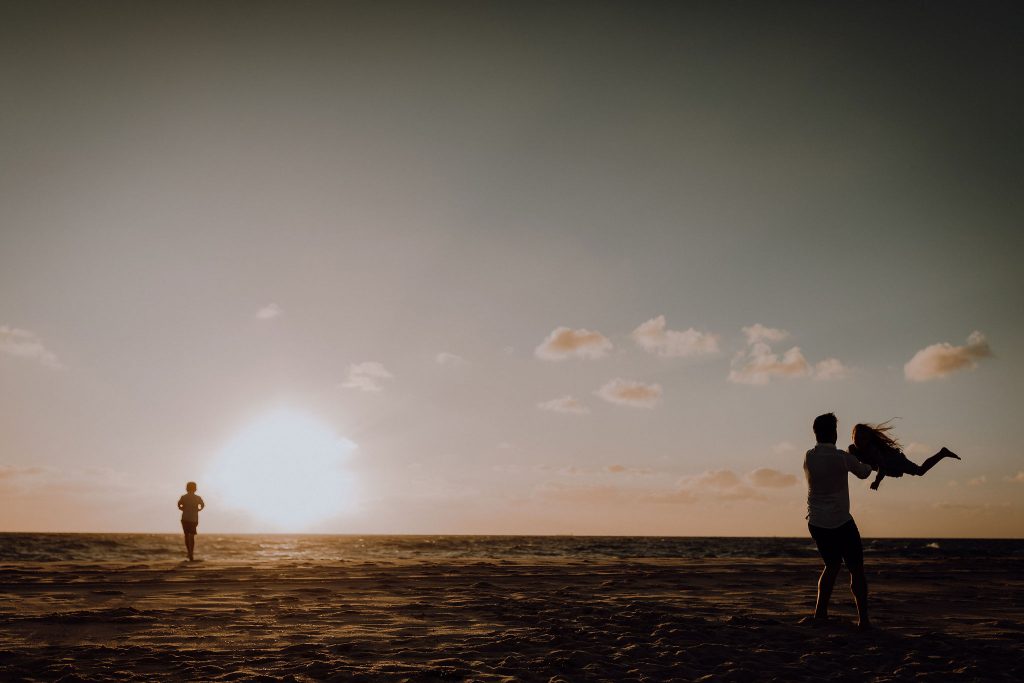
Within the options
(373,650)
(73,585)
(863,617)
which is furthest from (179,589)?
(863,617)

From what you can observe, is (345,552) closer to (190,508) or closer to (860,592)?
(190,508)

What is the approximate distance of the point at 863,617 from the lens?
7.07 metres

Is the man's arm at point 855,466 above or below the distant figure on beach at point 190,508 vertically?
above

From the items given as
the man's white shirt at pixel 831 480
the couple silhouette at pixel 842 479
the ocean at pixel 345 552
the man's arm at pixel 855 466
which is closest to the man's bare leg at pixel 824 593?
the couple silhouette at pixel 842 479

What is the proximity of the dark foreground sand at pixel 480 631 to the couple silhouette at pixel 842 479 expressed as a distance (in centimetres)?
67

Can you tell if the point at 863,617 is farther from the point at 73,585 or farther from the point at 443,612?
the point at 73,585

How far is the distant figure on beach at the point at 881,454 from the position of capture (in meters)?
7.14

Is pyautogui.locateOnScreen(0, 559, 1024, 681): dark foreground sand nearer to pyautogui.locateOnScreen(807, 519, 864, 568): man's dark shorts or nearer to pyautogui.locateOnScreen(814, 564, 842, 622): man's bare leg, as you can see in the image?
pyautogui.locateOnScreen(814, 564, 842, 622): man's bare leg

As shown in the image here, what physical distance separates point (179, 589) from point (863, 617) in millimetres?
9578

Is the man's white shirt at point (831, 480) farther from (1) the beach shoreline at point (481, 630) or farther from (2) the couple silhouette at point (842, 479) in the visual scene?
(1) the beach shoreline at point (481, 630)

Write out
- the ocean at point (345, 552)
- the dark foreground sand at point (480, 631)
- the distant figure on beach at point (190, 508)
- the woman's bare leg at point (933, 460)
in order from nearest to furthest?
the dark foreground sand at point (480, 631) → the woman's bare leg at point (933, 460) → the distant figure on beach at point (190, 508) → the ocean at point (345, 552)

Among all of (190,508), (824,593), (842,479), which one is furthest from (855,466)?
→ (190,508)

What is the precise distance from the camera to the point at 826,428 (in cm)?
744

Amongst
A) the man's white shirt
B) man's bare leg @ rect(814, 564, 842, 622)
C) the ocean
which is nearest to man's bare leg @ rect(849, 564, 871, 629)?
man's bare leg @ rect(814, 564, 842, 622)
